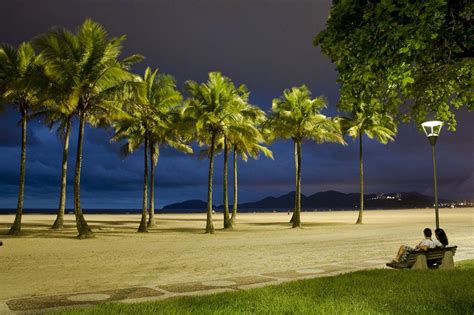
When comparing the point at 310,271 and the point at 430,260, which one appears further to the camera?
the point at 310,271

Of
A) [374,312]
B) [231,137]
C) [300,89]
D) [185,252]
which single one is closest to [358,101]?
[374,312]

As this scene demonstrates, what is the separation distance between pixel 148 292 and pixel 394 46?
6070mm

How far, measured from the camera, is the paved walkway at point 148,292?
7.86 m

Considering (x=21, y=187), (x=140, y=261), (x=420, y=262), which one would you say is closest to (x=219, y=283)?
(x=420, y=262)

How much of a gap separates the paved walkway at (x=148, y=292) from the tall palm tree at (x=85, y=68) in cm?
A: 1519

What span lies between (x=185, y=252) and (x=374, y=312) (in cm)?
1141

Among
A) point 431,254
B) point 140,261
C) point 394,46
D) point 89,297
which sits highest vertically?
point 394,46

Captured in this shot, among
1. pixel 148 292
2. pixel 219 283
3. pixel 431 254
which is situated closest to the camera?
pixel 148 292

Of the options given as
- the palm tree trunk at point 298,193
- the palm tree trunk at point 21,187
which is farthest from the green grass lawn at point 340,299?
the palm tree trunk at point 298,193

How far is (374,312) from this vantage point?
673cm

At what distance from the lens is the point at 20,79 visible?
24.2 m

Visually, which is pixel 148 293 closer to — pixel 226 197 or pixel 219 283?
pixel 219 283

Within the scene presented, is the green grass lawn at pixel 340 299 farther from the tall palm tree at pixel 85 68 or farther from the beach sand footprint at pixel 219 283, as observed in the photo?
the tall palm tree at pixel 85 68

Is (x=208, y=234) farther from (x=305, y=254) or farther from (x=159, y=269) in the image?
(x=159, y=269)
